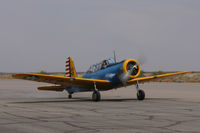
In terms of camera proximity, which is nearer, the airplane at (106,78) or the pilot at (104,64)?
the airplane at (106,78)

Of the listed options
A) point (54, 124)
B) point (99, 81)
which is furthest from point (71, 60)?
point (54, 124)

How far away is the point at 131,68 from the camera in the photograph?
18.2m

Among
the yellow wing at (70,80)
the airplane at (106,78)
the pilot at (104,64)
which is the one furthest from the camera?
the pilot at (104,64)

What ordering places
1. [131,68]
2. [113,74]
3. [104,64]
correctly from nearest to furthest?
[131,68], [113,74], [104,64]

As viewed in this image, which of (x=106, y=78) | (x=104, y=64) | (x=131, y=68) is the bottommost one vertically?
(x=106, y=78)

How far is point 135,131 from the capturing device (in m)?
7.28

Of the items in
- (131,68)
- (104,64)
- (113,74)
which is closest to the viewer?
(131,68)

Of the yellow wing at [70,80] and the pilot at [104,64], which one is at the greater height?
the pilot at [104,64]

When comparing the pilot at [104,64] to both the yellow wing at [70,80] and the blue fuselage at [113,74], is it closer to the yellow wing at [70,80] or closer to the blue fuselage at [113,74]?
the blue fuselage at [113,74]

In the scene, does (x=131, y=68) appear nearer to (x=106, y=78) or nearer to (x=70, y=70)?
(x=106, y=78)

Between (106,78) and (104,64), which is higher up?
(104,64)

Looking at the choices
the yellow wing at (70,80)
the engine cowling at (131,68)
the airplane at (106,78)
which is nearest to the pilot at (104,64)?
the airplane at (106,78)

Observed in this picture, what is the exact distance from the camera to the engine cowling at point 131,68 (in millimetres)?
18016

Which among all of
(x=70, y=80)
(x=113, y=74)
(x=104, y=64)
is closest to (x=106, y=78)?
(x=113, y=74)
